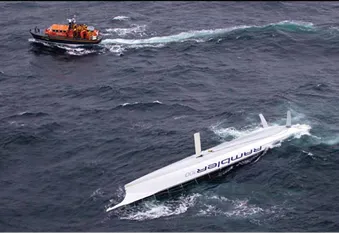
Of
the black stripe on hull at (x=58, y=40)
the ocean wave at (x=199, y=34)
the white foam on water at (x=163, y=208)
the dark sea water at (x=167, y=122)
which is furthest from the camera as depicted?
the black stripe on hull at (x=58, y=40)

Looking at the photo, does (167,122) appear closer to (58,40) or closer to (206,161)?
(206,161)

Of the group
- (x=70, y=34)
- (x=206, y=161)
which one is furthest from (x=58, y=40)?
(x=206, y=161)

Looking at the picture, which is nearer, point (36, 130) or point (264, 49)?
point (36, 130)

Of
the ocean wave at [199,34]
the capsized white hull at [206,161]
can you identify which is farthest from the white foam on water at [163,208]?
the ocean wave at [199,34]

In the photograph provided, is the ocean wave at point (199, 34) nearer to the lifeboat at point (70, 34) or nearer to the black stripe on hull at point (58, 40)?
the lifeboat at point (70, 34)

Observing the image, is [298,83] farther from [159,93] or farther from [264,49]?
[159,93]

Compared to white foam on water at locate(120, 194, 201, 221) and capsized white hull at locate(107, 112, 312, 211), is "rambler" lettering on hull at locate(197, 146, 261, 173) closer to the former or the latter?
capsized white hull at locate(107, 112, 312, 211)

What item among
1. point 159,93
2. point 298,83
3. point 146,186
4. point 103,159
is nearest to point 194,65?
point 159,93
